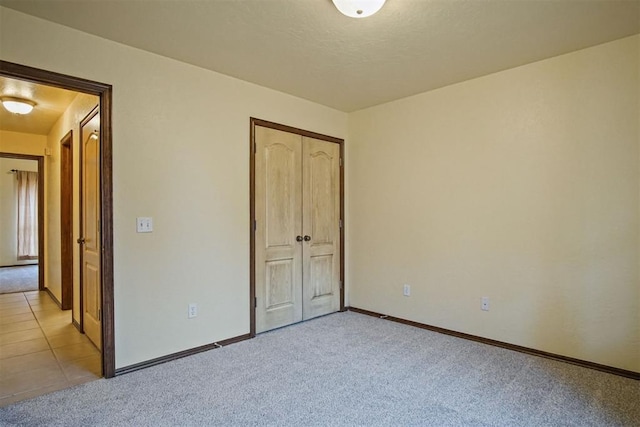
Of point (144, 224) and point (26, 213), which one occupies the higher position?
point (26, 213)

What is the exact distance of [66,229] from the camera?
4.45m

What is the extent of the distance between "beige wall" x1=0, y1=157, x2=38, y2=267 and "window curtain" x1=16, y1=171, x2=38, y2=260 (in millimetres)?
76

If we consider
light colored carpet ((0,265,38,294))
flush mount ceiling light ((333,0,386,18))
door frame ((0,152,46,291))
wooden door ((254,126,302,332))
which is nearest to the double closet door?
wooden door ((254,126,302,332))

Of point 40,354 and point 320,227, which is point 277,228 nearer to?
point 320,227

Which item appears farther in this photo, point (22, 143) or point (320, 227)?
point (22, 143)

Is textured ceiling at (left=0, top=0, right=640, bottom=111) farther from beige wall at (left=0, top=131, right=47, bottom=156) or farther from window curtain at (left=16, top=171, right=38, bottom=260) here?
window curtain at (left=16, top=171, right=38, bottom=260)

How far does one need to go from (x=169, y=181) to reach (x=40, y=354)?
1.88 m

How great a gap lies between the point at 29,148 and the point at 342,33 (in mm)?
5585

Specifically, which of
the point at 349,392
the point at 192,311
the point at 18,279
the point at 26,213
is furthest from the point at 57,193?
the point at 349,392

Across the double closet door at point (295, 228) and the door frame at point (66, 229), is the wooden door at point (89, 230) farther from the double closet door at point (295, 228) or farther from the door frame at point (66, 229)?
the double closet door at point (295, 228)

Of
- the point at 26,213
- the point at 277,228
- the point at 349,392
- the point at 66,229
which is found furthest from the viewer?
the point at 26,213

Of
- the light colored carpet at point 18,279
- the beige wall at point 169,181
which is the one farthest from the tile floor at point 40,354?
the light colored carpet at point 18,279

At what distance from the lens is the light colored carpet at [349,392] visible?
2.01 metres

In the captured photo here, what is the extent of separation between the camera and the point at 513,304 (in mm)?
3076
